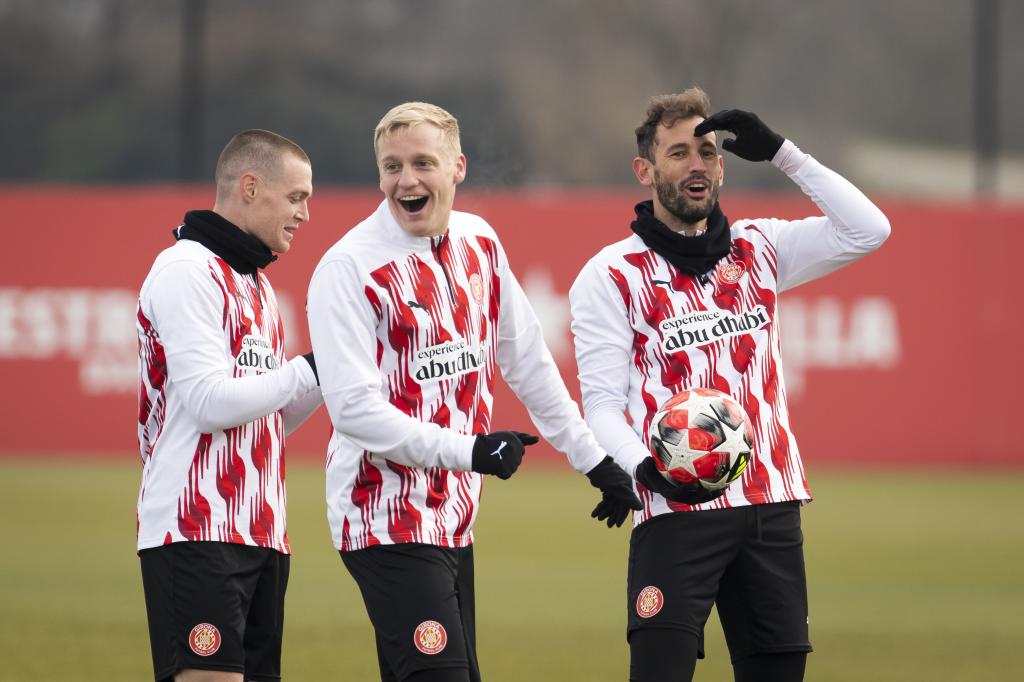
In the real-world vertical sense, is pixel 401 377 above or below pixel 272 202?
below

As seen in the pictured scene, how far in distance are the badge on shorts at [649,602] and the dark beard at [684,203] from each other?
1.28 metres

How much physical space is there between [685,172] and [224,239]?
5.23 ft

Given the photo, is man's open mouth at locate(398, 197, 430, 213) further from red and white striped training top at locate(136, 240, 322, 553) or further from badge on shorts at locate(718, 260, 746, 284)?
badge on shorts at locate(718, 260, 746, 284)

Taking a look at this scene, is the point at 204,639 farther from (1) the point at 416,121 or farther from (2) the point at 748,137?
(2) the point at 748,137

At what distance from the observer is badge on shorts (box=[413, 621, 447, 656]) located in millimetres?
4742

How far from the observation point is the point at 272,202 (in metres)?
5.31

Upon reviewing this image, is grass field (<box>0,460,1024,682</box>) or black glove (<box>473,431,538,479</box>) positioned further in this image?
grass field (<box>0,460,1024,682</box>)

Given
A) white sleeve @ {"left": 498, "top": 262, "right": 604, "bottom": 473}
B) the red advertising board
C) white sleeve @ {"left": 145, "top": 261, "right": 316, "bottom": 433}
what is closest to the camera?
white sleeve @ {"left": 145, "top": 261, "right": 316, "bottom": 433}

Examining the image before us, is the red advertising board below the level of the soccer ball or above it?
above

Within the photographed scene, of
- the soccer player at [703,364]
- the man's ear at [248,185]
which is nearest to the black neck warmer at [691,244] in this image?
the soccer player at [703,364]

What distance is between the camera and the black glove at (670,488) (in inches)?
199

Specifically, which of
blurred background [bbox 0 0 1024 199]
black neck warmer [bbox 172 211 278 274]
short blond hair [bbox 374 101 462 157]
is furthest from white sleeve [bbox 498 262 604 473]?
blurred background [bbox 0 0 1024 199]

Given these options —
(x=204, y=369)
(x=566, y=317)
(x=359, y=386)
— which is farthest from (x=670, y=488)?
(x=566, y=317)

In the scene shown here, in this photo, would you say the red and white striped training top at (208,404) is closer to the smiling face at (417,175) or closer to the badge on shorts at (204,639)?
the badge on shorts at (204,639)
